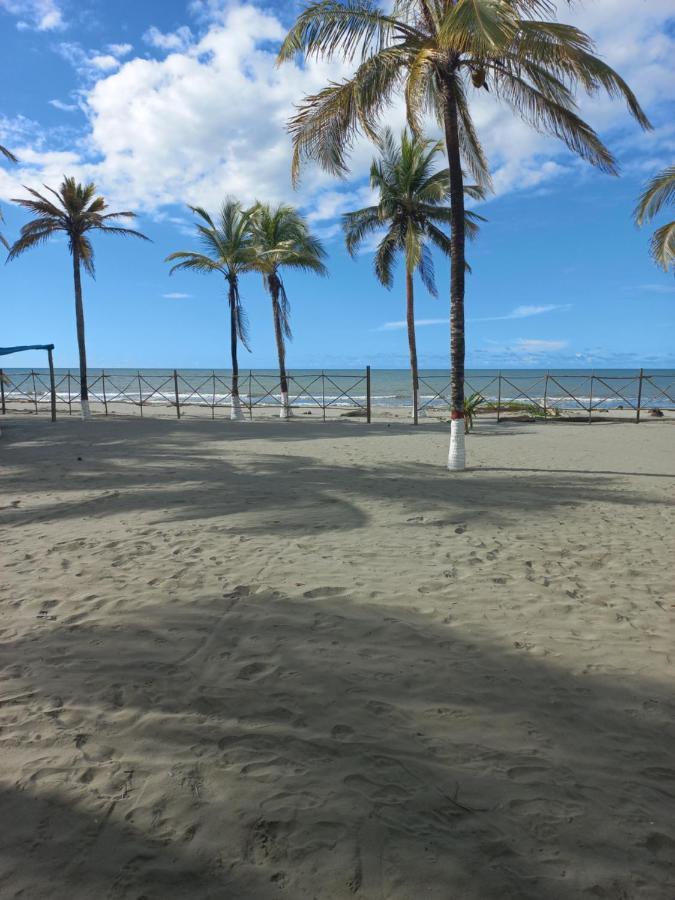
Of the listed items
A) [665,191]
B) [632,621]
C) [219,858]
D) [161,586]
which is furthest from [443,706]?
[665,191]

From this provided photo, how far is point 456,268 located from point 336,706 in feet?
25.8

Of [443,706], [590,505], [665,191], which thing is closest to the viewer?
[443,706]

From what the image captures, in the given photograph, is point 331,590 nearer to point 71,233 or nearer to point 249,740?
point 249,740

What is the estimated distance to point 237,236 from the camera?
2055 centimetres

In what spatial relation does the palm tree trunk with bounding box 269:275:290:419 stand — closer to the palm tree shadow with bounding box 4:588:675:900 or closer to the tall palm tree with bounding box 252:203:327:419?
A: the tall palm tree with bounding box 252:203:327:419

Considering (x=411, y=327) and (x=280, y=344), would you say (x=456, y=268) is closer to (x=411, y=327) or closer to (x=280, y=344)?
(x=411, y=327)

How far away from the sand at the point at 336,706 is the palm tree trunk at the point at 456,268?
333 cm

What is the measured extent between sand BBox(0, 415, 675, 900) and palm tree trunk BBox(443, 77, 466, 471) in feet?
10.9

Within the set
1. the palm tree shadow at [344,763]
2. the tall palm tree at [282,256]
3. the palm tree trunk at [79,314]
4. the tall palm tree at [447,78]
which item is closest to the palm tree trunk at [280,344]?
the tall palm tree at [282,256]

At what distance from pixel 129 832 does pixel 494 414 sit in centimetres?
2194

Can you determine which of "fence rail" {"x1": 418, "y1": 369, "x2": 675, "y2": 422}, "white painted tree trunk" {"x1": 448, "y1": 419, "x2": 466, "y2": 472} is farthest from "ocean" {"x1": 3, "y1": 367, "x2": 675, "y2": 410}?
"white painted tree trunk" {"x1": 448, "y1": 419, "x2": 466, "y2": 472}

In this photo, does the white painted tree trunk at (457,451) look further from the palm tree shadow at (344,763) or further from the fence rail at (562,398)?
the fence rail at (562,398)

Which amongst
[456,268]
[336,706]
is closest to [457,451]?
[456,268]

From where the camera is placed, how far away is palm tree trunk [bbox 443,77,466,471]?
8625 mm
